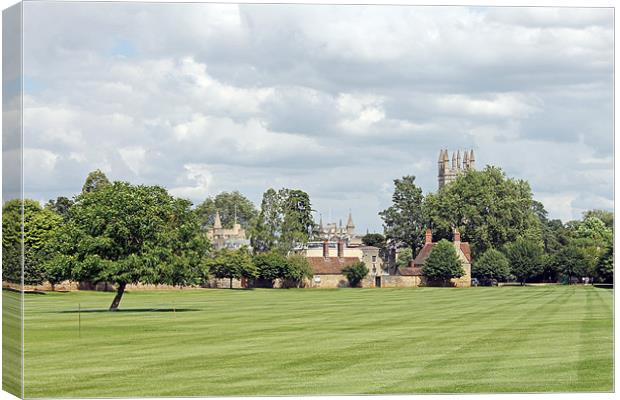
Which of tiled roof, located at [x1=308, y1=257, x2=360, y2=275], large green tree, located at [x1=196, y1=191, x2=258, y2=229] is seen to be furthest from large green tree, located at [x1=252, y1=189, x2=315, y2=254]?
A: large green tree, located at [x1=196, y1=191, x2=258, y2=229]

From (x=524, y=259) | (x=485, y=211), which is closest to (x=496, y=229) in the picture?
(x=485, y=211)

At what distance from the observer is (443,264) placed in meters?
125

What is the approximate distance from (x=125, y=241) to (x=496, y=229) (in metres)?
85.4

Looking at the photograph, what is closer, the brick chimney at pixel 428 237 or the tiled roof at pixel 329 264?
the tiled roof at pixel 329 264

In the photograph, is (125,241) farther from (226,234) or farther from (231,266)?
(226,234)

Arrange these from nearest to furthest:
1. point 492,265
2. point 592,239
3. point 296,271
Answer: point 296,271
point 492,265
point 592,239

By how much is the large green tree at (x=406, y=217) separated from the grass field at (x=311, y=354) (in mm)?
94482

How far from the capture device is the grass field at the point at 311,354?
83.5 ft

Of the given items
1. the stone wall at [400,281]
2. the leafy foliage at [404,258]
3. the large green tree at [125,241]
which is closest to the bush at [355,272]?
the stone wall at [400,281]

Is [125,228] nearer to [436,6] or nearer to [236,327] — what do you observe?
[236,327]

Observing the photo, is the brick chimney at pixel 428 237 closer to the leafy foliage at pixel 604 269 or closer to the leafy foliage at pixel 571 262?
the leafy foliage at pixel 571 262

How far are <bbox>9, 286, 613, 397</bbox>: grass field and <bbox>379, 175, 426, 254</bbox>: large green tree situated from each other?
310 feet

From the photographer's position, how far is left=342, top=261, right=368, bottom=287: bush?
12450cm

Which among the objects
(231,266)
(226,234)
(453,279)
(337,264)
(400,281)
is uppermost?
(226,234)
